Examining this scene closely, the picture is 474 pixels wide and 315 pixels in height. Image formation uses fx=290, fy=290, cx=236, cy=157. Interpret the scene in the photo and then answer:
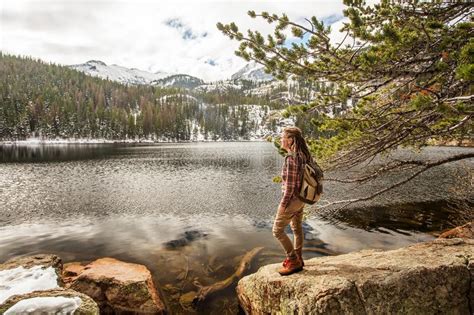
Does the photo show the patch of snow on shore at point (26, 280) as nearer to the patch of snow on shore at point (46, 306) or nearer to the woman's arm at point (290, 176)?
the patch of snow on shore at point (46, 306)

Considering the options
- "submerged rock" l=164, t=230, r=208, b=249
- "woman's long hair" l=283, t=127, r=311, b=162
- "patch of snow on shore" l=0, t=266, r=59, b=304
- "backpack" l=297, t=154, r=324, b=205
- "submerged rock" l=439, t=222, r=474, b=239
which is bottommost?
"submerged rock" l=164, t=230, r=208, b=249

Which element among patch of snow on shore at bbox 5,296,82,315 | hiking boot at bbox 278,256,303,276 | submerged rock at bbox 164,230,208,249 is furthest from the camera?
submerged rock at bbox 164,230,208,249

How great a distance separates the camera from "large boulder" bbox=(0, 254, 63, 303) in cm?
828

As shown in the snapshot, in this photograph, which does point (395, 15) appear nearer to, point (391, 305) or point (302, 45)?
point (302, 45)

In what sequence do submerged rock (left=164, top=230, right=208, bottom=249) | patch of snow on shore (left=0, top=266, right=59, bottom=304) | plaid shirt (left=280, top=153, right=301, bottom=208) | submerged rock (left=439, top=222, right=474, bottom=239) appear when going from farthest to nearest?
submerged rock (left=164, top=230, right=208, bottom=249)
submerged rock (left=439, top=222, right=474, bottom=239)
patch of snow on shore (left=0, top=266, right=59, bottom=304)
plaid shirt (left=280, top=153, right=301, bottom=208)

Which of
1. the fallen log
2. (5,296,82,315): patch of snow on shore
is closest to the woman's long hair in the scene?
(5,296,82,315): patch of snow on shore

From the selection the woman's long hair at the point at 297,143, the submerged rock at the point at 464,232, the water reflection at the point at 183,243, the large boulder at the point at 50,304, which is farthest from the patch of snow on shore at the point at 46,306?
the submerged rock at the point at 464,232

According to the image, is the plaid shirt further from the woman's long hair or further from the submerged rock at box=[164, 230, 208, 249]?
the submerged rock at box=[164, 230, 208, 249]

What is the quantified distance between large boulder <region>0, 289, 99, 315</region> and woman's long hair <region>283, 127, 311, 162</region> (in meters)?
5.44

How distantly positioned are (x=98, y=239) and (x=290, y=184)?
14.8 meters

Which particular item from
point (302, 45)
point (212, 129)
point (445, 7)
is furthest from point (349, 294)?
point (212, 129)

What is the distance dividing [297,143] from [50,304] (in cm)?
598

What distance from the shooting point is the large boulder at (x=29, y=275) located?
828 cm

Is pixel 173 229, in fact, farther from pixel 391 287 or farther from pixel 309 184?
pixel 391 287
